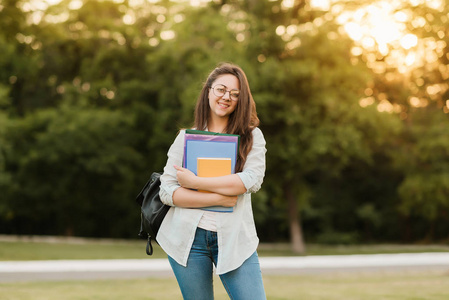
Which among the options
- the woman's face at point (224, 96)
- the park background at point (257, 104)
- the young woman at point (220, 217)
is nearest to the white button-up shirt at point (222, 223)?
the young woman at point (220, 217)

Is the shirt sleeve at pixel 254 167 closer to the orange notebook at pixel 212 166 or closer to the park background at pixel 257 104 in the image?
the orange notebook at pixel 212 166

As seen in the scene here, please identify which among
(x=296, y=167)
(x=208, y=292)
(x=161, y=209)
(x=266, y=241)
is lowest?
(x=266, y=241)

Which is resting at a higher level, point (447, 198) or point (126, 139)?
point (126, 139)

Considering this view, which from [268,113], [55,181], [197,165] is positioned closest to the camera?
[197,165]

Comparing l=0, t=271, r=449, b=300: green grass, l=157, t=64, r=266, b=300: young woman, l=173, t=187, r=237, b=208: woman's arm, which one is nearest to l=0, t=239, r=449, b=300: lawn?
l=0, t=271, r=449, b=300: green grass

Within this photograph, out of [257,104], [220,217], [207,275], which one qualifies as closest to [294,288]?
[207,275]

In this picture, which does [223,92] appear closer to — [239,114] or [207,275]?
[239,114]

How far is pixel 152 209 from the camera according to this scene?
2.44 m

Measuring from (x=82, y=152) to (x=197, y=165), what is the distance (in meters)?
22.0

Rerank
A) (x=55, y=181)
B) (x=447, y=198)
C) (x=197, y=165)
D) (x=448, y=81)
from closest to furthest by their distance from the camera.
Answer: (x=197, y=165), (x=448, y=81), (x=447, y=198), (x=55, y=181)

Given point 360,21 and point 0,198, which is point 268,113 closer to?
point 360,21

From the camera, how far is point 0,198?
24.4 meters

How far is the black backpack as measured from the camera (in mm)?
2414

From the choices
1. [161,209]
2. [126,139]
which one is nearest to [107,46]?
[126,139]
